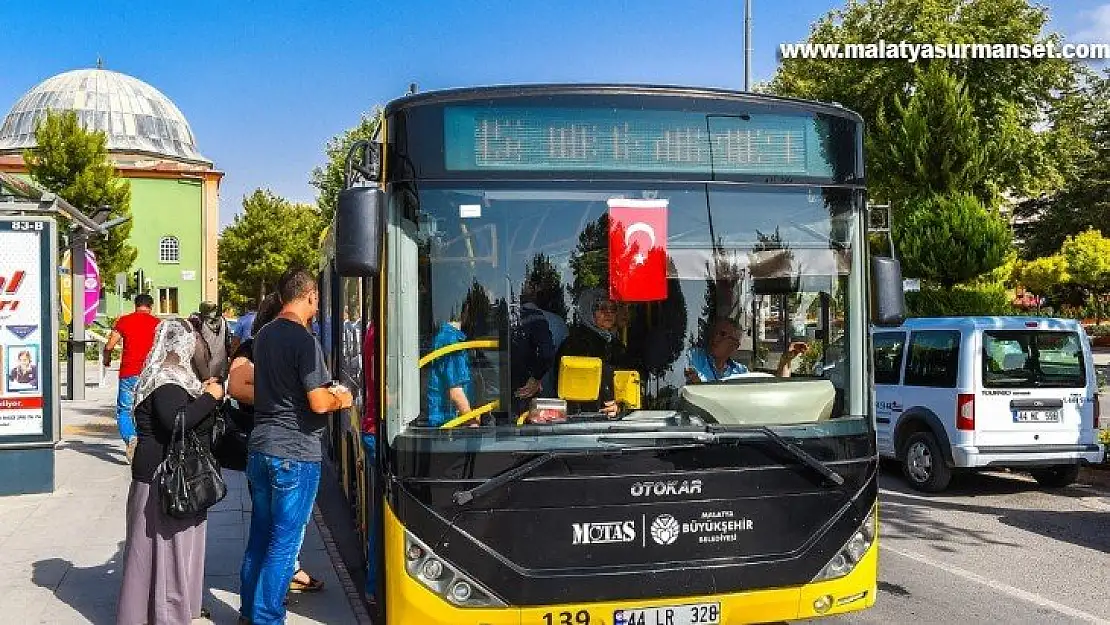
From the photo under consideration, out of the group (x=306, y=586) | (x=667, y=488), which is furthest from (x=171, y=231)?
(x=667, y=488)

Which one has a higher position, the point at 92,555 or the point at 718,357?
the point at 718,357

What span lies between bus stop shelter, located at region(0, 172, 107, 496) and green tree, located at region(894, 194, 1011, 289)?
15847mm

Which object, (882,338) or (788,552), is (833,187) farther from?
(882,338)

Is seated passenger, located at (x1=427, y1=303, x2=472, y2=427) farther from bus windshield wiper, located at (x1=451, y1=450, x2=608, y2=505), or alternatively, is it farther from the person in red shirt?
the person in red shirt

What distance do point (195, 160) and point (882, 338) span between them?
6070cm

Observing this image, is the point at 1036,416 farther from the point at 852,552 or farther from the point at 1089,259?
the point at 1089,259

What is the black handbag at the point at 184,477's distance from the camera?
17.5ft

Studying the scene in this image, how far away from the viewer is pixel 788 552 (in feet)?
16.0

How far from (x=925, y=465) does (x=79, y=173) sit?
3745cm

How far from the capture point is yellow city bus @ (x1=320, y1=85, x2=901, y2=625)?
15.1ft

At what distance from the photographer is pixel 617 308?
16.1 feet

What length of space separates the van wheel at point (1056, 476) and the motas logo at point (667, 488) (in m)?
7.85

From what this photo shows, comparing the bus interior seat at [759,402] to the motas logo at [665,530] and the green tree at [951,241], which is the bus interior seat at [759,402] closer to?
the motas logo at [665,530]

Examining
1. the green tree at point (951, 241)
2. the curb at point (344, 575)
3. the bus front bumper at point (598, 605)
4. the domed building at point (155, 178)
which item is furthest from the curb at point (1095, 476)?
the domed building at point (155, 178)
